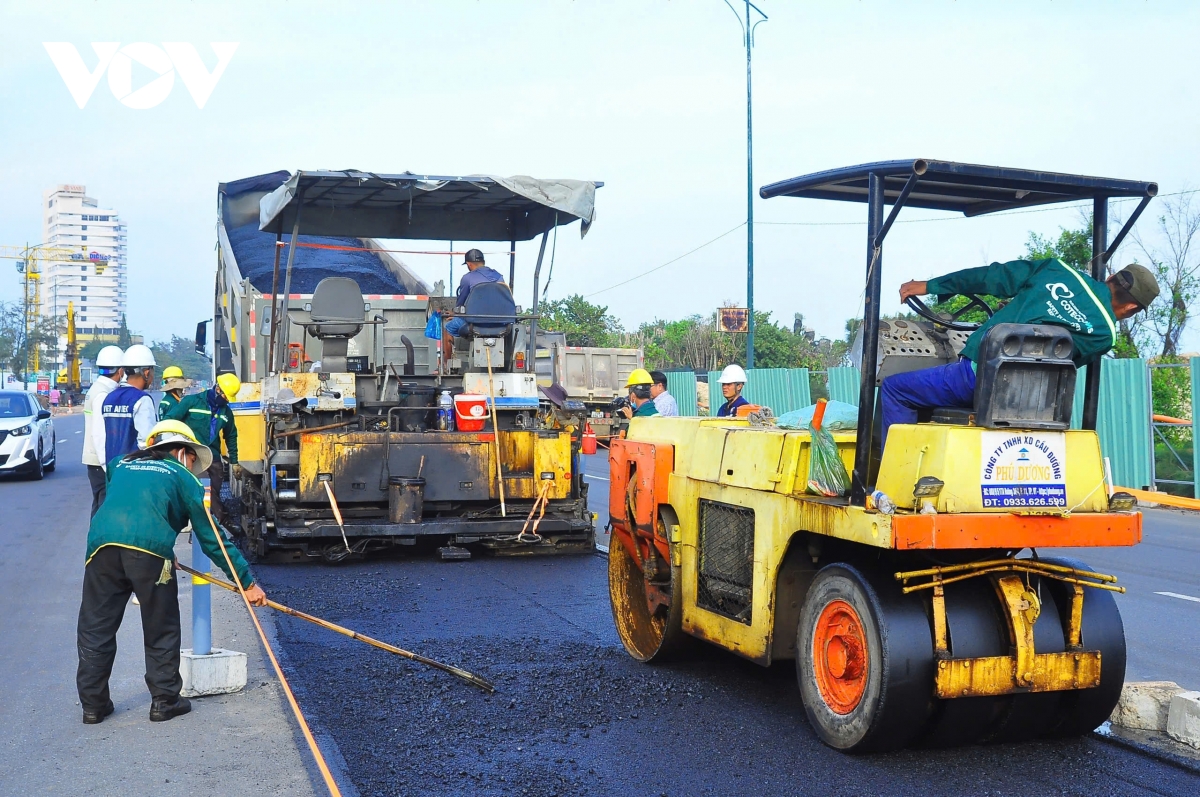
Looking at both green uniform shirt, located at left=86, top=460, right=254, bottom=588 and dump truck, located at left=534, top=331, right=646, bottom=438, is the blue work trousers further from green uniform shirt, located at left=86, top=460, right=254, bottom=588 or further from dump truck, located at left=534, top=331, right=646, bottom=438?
dump truck, located at left=534, top=331, right=646, bottom=438

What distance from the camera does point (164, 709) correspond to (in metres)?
5.45

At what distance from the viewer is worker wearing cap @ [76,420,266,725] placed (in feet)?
17.7

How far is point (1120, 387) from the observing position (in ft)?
56.5

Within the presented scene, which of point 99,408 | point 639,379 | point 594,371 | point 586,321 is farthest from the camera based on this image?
point 586,321

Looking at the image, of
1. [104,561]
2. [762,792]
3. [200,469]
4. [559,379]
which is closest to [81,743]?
[104,561]

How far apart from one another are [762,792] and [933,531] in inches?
45.1

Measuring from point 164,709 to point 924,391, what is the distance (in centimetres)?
361

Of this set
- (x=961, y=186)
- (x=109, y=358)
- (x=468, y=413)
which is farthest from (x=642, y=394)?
(x=961, y=186)

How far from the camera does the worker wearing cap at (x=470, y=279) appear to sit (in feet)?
37.7

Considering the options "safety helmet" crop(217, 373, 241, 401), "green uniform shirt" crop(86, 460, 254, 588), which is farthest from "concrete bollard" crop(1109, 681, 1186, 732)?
"safety helmet" crop(217, 373, 241, 401)

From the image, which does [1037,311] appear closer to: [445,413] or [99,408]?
[99,408]

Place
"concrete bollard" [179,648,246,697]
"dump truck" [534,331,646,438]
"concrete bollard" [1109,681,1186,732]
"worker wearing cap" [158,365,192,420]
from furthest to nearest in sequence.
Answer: "dump truck" [534,331,646,438], "worker wearing cap" [158,365,192,420], "concrete bollard" [179,648,246,697], "concrete bollard" [1109,681,1186,732]

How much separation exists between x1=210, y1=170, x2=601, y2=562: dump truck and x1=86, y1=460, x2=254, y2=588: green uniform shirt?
4474 millimetres

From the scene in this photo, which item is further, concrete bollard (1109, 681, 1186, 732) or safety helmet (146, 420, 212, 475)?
safety helmet (146, 420, 212, 475)
